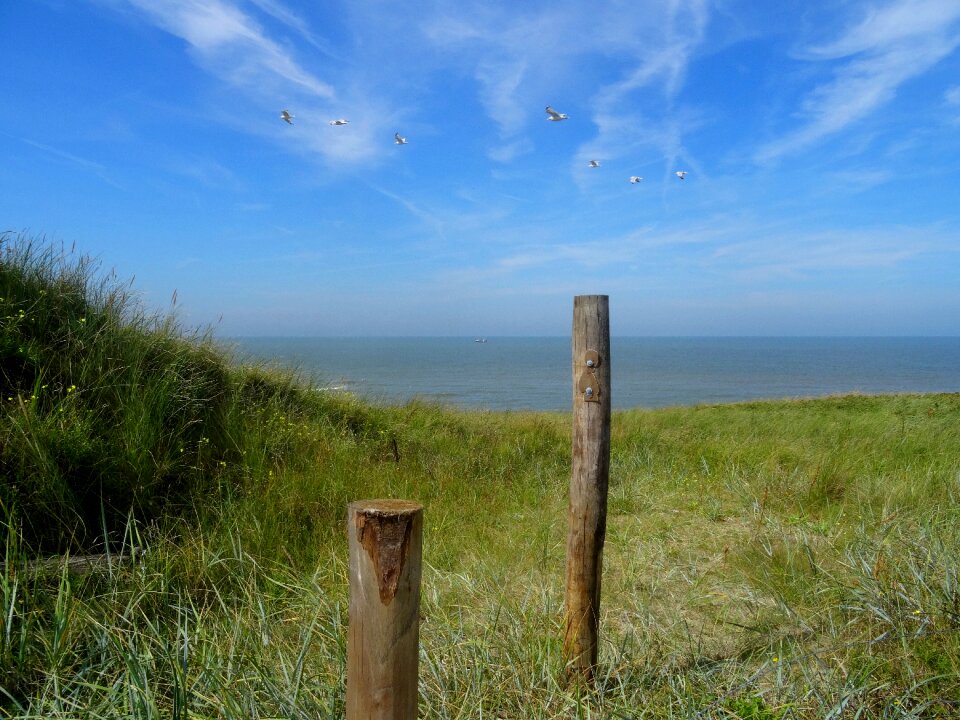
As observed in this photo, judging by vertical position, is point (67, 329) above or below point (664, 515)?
above

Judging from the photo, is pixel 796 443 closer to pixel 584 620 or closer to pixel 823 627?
pixel 823 627

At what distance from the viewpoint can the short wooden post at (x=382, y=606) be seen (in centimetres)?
182

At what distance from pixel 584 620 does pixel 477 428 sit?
8.10 m

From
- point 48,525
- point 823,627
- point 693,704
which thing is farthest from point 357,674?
point 48,525

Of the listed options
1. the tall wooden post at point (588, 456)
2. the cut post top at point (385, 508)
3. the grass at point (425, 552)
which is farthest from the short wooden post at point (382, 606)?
the tall wooden post at point (588, 456)

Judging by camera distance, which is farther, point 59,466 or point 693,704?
point 59,466

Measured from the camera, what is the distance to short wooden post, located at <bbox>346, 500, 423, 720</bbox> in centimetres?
182

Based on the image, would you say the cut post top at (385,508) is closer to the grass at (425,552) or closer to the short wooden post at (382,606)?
the short wooden post at (382,606)

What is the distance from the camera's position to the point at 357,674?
73.8 inches

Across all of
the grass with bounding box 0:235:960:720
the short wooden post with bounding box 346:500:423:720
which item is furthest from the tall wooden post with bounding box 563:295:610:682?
the short wooden post with bounding box 346:500:423:720

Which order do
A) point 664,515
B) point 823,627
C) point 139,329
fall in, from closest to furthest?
point 823,627 < point 664,515 < point 139,329

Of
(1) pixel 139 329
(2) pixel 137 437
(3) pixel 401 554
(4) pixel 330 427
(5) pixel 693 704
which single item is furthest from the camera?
(4) pixel 330 427

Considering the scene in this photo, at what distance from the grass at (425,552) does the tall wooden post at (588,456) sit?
30 cm

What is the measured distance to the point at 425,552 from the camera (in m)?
5.38
